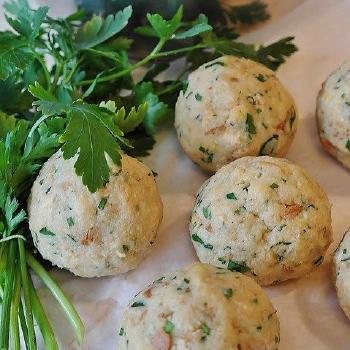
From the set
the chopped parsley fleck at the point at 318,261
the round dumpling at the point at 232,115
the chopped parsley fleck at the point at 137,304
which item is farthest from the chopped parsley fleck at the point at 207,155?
the chopped parsley fleck at the point at 137,304

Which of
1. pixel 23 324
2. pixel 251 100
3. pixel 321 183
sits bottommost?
pixel 23 324

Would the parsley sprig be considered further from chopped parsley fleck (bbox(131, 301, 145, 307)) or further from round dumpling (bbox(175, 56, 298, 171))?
chopped parsley fleck (bbox(131, 301, 145, 307))

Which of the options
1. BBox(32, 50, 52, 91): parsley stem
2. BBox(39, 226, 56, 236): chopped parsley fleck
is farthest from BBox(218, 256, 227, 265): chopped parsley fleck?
BBox(32, 50, 52, 91): parsley stem

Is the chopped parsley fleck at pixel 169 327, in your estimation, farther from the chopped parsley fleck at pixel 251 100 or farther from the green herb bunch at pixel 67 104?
the chopped parsley fleck at pixel 251 100

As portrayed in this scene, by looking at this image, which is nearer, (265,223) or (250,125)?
(265,223)

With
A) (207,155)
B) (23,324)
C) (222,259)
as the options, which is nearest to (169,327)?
(222,259)

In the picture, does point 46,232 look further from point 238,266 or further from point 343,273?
point 343,273
